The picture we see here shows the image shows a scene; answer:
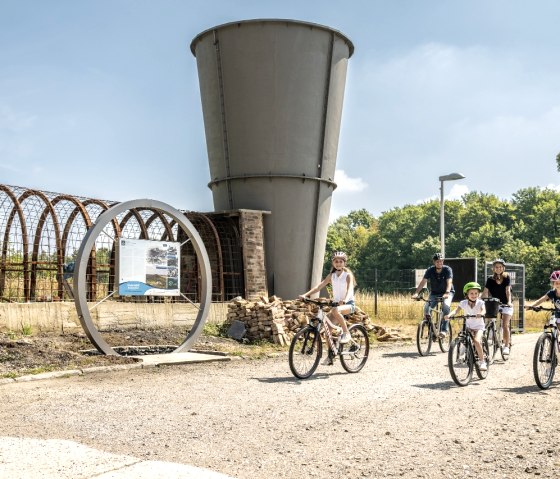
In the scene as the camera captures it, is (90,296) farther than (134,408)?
Yes

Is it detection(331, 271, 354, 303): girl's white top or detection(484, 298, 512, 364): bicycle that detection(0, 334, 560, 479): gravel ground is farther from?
detection(484, 298, 512, 364): bicycle

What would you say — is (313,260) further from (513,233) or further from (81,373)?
(513,233)

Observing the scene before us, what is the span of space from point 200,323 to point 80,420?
6.46m

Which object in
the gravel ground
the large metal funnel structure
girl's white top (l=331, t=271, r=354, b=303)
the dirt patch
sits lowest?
the gravel ground

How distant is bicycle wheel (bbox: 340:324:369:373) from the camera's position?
10.2 metres

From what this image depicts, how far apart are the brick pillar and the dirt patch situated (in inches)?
121

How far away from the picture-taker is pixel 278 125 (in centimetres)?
1825

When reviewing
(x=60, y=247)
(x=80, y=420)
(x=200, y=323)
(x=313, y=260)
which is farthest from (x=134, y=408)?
(x=313, y=260)

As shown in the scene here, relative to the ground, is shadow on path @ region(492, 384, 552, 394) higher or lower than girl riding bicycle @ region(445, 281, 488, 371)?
lower

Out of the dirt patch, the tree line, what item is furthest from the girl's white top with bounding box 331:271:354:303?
the tree line

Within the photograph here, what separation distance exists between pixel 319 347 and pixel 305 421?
305 centimetres

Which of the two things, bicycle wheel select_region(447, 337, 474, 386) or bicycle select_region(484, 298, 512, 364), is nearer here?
bicycle wheel select_region(447, 337, 474, 386)

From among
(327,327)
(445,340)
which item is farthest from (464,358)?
(445,340)

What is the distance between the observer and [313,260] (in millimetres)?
19250
